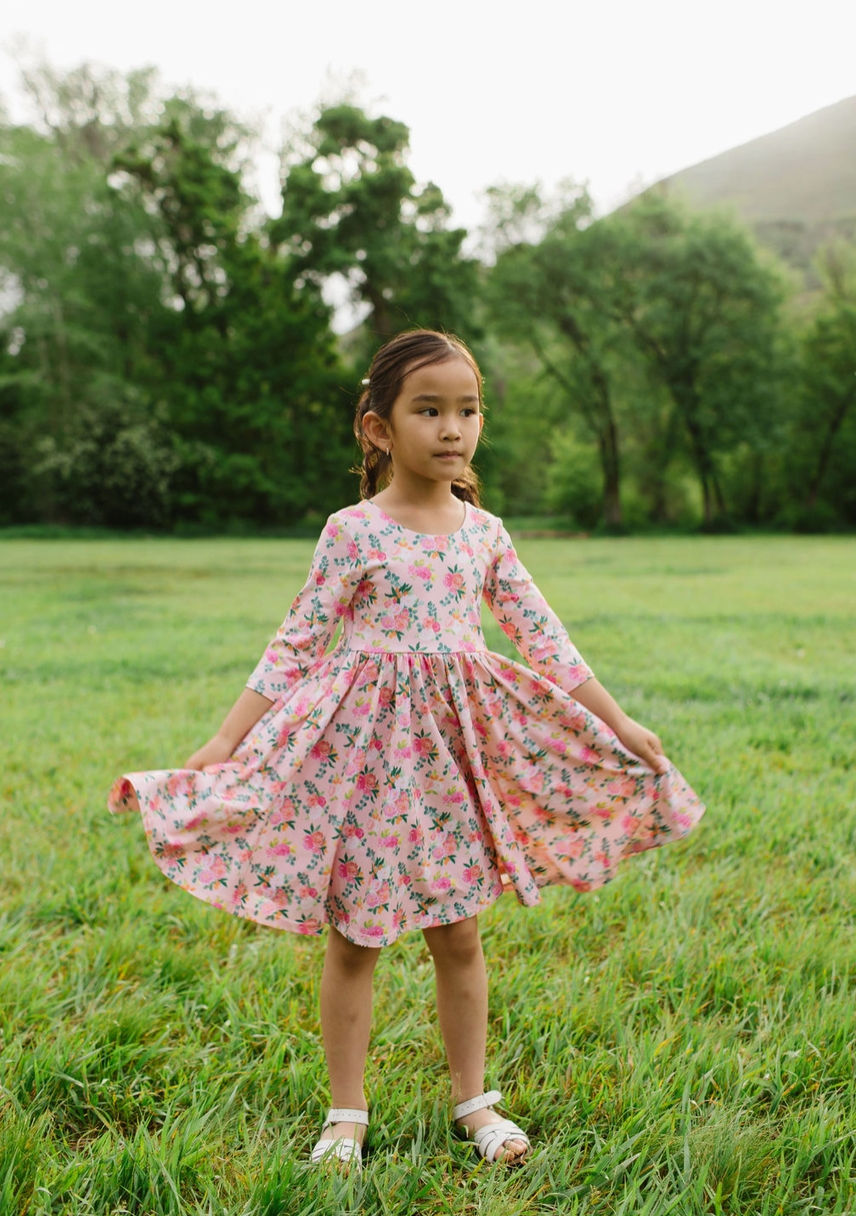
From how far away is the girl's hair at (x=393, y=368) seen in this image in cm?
180

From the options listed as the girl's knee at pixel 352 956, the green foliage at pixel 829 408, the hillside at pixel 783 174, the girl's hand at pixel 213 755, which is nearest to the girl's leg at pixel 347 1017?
the girl's knee at pixel 352 956

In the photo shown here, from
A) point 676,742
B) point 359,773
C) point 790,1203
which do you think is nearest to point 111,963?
point 359,773

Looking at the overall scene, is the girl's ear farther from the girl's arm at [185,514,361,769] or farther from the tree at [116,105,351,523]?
the tree at [116,105,351,523]

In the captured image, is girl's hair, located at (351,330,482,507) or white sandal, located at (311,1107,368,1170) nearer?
white sandal, located at (311,1107,368,1170)

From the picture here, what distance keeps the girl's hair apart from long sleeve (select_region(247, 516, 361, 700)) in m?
0.24

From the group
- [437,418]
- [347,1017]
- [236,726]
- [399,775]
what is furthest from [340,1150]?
[437,418]

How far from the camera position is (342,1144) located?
1.64 meters

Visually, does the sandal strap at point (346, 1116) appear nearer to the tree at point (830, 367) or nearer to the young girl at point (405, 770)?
the young girl at point (405, 770)

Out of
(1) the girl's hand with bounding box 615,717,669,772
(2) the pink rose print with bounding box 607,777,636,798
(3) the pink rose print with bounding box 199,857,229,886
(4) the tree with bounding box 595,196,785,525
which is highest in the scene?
(4) the tree with bounding box 595,196,785,525

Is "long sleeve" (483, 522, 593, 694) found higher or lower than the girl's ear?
lower

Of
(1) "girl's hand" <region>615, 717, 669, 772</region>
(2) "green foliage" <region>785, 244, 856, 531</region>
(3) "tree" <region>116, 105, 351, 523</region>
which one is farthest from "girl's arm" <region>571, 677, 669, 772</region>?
(2) "green foliage" <region>785, 244, 856, 531</region>

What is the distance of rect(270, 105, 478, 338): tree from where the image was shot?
94.9ft

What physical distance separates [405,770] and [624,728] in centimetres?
52

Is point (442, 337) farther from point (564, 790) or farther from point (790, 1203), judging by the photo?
point (790, 1203)
